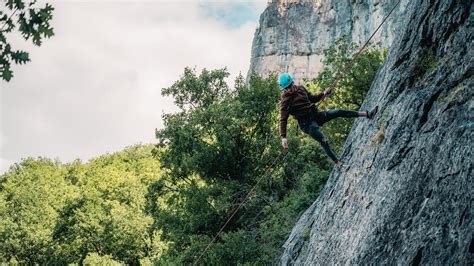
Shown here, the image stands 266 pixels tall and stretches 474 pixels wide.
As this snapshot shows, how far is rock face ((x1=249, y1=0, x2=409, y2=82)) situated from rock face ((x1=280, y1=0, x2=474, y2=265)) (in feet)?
265

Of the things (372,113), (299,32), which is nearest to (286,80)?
(372,113)

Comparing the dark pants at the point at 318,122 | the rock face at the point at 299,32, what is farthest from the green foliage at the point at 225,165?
the rock face at the point at 299,32

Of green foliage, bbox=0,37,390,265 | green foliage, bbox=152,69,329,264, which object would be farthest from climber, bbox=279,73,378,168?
green foliage, bbox=152,69,329,264

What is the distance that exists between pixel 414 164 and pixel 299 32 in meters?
95.7

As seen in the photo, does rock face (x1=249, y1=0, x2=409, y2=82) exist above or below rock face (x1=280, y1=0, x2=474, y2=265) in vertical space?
above

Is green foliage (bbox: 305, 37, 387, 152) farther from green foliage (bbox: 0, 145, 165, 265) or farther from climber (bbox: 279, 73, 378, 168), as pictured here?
climber (bbox: 279, 73, 378, 168)

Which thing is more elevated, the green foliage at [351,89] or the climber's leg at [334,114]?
the green foliage at [351,89]

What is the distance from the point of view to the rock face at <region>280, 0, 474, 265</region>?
559cm

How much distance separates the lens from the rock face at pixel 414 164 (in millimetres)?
5586

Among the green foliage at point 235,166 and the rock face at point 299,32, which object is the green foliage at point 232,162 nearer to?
the green foliage at point 235,166

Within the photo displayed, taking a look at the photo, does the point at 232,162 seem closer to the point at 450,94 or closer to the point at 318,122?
the point at 318,122

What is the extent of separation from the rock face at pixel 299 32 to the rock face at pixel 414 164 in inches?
3177

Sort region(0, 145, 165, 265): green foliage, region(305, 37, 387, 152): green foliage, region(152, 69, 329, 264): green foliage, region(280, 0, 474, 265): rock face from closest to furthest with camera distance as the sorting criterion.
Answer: region(280, 0, 474, 265): rock face, region(152, 69, 329, 264): green foliage, region(305, 37, 387, 152): green foliage, region(0, 145, 165, 265): green foliage

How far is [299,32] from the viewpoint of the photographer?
325 ft
